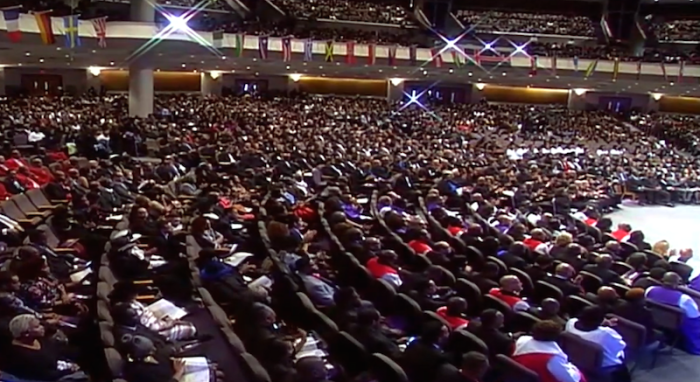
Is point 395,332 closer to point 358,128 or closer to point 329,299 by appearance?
point 329,299

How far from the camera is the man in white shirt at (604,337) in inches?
283

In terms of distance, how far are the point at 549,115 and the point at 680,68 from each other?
264 inches

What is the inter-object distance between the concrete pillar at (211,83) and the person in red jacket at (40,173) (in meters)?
28.2

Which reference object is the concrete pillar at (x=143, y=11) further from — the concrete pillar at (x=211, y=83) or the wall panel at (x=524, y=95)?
the wall panel at (x=524, y=95)

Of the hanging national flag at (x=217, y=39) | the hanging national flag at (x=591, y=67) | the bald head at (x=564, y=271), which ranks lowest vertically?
the bald head at (x=564, y=271)

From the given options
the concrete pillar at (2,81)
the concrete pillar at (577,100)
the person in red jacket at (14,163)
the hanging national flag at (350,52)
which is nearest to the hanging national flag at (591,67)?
the concrete pillar at (577,100)

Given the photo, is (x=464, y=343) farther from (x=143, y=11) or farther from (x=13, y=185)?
(x=143, y=11)

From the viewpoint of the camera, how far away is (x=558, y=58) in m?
38.3

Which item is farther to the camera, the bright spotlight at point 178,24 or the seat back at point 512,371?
the bright spotlight at point 178,24

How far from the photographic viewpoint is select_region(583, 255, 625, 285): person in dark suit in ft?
31.3

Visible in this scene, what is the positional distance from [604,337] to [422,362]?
79.1 inches

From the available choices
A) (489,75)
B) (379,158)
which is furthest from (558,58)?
(379,158)

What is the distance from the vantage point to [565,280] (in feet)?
29.9

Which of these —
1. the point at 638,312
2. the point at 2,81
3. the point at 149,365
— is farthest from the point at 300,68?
the point at 149,365
